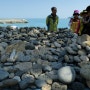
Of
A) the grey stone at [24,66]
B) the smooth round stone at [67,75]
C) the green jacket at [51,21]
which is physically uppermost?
the green jacket at [51,21]

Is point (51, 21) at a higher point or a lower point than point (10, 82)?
higher

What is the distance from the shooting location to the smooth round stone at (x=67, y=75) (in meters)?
6.02

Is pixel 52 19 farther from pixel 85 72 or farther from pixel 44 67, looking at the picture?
pixel 85 72

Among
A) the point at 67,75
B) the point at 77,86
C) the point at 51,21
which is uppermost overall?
the point at 51,21

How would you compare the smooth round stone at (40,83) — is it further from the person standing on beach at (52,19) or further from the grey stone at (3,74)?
the person standing on beach at (52,19)

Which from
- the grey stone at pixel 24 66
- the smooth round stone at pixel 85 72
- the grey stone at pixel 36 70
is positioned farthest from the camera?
the grey stone at pixel 24 66

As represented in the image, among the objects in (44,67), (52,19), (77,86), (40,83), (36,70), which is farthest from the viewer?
(52,19)

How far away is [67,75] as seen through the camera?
Result: 6.06 meters

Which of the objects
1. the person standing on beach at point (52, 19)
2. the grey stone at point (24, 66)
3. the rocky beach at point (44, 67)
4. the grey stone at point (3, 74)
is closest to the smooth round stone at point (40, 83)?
the rocky beach at point (44, 67)

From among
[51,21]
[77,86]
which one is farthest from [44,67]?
[51,21]

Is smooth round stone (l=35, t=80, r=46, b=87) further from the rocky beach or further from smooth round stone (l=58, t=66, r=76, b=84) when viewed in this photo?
smooth round stone (l=58, t=66, r=76, b=84)

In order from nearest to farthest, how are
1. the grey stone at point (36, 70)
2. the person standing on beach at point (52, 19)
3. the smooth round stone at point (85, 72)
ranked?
the smooth round stone at point (85, 72)
the grey stone at point (36, 70)
the person standing on beach at point (52, 19)

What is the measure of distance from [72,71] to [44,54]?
2.42m

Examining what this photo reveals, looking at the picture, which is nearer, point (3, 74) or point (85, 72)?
point (85, 72)
